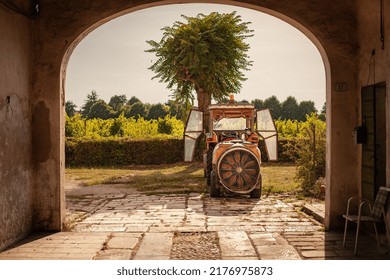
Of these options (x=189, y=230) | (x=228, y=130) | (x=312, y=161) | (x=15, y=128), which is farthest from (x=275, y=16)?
(x=228, y=130)

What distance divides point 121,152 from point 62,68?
12.8 meters

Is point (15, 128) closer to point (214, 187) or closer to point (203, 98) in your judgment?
point (214, 187)

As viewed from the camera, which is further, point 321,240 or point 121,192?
point 121,192

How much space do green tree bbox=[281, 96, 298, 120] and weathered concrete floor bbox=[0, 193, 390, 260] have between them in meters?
52.3

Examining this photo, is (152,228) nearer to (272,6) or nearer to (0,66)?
(0,66)

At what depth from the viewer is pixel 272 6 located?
607cm

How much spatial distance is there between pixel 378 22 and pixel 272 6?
4.67 ft

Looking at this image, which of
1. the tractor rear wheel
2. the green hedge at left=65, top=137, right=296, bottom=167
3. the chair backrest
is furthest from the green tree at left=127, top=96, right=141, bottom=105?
the chair backrest

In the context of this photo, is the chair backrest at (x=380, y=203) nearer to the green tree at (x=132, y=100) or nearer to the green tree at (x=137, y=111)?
the green tree at (x=137, y=111)

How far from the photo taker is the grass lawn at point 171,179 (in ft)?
36.4

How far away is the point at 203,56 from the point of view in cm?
1723

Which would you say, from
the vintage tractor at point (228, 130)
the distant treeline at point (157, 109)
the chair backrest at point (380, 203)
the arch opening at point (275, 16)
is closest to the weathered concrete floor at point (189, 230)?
the chair backrest at point (380, 203)

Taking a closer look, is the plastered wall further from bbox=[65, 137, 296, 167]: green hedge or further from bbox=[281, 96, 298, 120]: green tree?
bbox=[281, 96, 298, 120]: green tree
